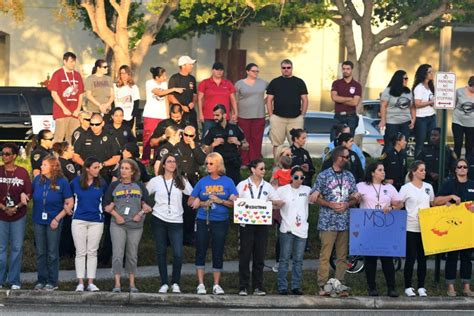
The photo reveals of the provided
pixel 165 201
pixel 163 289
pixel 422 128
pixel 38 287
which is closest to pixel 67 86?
pixel 165 201

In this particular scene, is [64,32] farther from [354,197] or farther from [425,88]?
[354,197]

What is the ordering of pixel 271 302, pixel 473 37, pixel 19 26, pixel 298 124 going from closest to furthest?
pixel 271 302
pixel 298 124
pixel 19 26
pixel 473 37

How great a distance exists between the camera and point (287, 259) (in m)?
16.6

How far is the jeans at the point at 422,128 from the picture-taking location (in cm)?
2205

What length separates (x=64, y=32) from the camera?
44000 millimetres

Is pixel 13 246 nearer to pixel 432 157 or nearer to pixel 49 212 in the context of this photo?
pixel 49 212

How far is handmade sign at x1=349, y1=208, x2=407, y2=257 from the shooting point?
1652cm

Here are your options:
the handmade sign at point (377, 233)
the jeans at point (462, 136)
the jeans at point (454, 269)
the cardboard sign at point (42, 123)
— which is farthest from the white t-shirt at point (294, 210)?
the cardboard sign at point (42, 123)

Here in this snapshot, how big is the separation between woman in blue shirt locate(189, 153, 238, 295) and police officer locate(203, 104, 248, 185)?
2.61 metres

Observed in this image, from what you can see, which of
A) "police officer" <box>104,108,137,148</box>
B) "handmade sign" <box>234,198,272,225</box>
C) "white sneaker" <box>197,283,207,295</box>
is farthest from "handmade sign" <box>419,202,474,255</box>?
"police officer" <box>104,108,137,148</box>

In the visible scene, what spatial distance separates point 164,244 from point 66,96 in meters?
5.48

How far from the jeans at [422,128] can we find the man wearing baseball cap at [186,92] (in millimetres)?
3898

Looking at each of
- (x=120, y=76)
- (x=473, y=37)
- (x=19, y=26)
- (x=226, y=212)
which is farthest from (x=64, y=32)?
(x=226, y=212)

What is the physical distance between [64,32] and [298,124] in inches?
941
